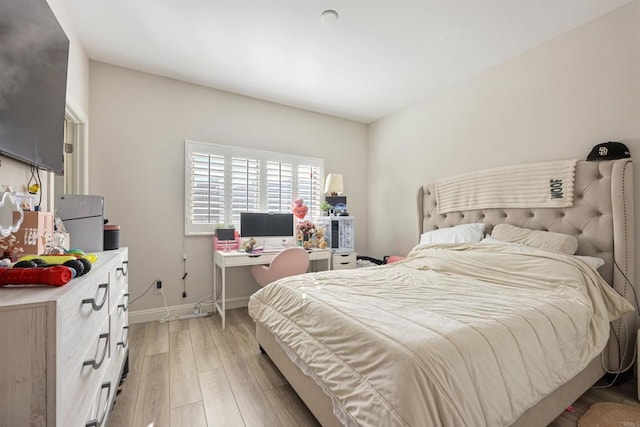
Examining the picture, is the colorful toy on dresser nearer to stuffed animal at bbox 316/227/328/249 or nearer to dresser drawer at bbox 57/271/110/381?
dresser drawer at bbox 57/271/110/381

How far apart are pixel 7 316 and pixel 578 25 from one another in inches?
136

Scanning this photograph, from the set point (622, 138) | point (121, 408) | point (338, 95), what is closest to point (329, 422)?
point (121, 408)

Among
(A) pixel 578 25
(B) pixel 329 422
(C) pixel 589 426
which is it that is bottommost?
(C) pixel 589 426

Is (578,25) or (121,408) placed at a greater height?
(578,25)

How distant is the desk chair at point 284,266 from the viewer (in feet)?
9.21

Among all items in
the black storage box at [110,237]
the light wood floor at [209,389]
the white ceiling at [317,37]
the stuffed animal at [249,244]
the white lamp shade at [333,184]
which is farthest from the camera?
the white lamp shade at [333,184]

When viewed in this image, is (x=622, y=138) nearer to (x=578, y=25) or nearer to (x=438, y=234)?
(x=578, y=25)

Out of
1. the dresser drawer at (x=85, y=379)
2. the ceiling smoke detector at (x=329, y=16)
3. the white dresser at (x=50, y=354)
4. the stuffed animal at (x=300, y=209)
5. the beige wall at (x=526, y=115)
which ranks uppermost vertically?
the ceiling smoke detector at (x=329, y=16)

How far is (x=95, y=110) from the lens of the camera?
268 cm

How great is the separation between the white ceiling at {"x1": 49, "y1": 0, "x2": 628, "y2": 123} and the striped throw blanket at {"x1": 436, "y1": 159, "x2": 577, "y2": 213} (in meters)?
1.04

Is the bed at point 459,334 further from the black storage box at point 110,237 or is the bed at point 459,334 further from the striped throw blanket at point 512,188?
the black storage box at point 110,237

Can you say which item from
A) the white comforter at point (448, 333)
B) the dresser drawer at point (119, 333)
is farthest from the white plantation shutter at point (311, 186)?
the dresser drawer at point (119, 333)

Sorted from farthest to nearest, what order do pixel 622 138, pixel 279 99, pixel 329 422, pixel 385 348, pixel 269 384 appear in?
pixel 279 99
pixel 622 138
pixel 269 384
pixel 329 422
pixel 385 348

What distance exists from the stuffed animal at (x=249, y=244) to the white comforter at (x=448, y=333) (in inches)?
44.0
